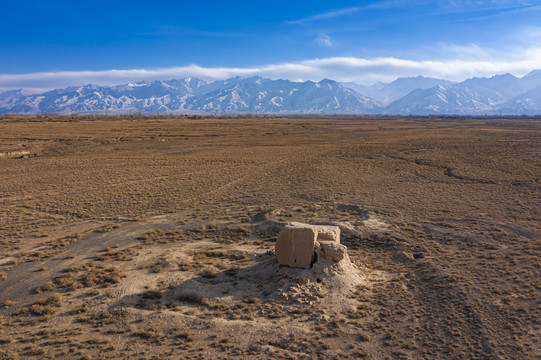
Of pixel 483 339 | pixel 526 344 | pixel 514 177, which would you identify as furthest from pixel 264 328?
pixel 514 177

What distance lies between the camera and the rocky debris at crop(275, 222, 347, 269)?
43.4ft

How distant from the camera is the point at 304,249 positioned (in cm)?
1324

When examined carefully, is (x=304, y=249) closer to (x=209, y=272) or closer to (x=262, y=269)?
(x=262, y=269)

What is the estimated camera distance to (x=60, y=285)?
13125mm

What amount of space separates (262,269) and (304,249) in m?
2.27

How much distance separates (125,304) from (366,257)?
10559 mm

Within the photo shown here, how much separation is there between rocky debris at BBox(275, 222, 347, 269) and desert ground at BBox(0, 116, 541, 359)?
48 cm

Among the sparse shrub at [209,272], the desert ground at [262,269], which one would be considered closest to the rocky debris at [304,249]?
the desert ground at [262,269]

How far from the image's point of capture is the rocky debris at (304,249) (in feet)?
43.4

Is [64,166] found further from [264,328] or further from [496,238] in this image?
[496,238]

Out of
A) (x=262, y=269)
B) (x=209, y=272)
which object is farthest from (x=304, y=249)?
(x=209, y=272)

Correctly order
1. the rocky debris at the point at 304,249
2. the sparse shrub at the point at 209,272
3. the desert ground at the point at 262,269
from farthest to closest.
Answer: the sparse shrub at the point at 209,272
the rocky debris at the point at 304,249
the desert ground at the point at 262,269

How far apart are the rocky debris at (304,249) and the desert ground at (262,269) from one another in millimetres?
482

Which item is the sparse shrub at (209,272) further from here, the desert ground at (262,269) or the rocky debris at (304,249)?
the rocky debris at (304,249)
